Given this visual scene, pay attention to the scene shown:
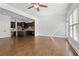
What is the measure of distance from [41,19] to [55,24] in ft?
3.46

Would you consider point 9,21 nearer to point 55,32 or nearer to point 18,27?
point 18,27

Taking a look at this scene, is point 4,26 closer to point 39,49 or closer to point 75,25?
point 39,49

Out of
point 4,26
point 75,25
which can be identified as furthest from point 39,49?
point 4,26

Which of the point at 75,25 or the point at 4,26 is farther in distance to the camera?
the point at 4,26

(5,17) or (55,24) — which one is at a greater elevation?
(5,17)

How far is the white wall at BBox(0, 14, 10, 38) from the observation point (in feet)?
31.2

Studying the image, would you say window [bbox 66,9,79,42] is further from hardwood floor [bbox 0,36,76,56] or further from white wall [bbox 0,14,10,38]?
white wall [bbox 0,14,10,38]

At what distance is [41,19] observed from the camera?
7.48 meters

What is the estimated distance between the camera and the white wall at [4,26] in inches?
374

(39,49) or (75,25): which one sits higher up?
(75,25)

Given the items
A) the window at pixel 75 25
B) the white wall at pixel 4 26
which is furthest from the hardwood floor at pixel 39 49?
the white wall at pixel 4 26

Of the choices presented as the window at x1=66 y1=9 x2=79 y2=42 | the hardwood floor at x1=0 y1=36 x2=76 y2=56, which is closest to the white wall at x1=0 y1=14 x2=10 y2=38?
the hardwood floor at x1=0 y1=36 x2=76 y2=56

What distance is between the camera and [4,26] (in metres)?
9.86

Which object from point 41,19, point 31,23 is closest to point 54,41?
point 41,19
